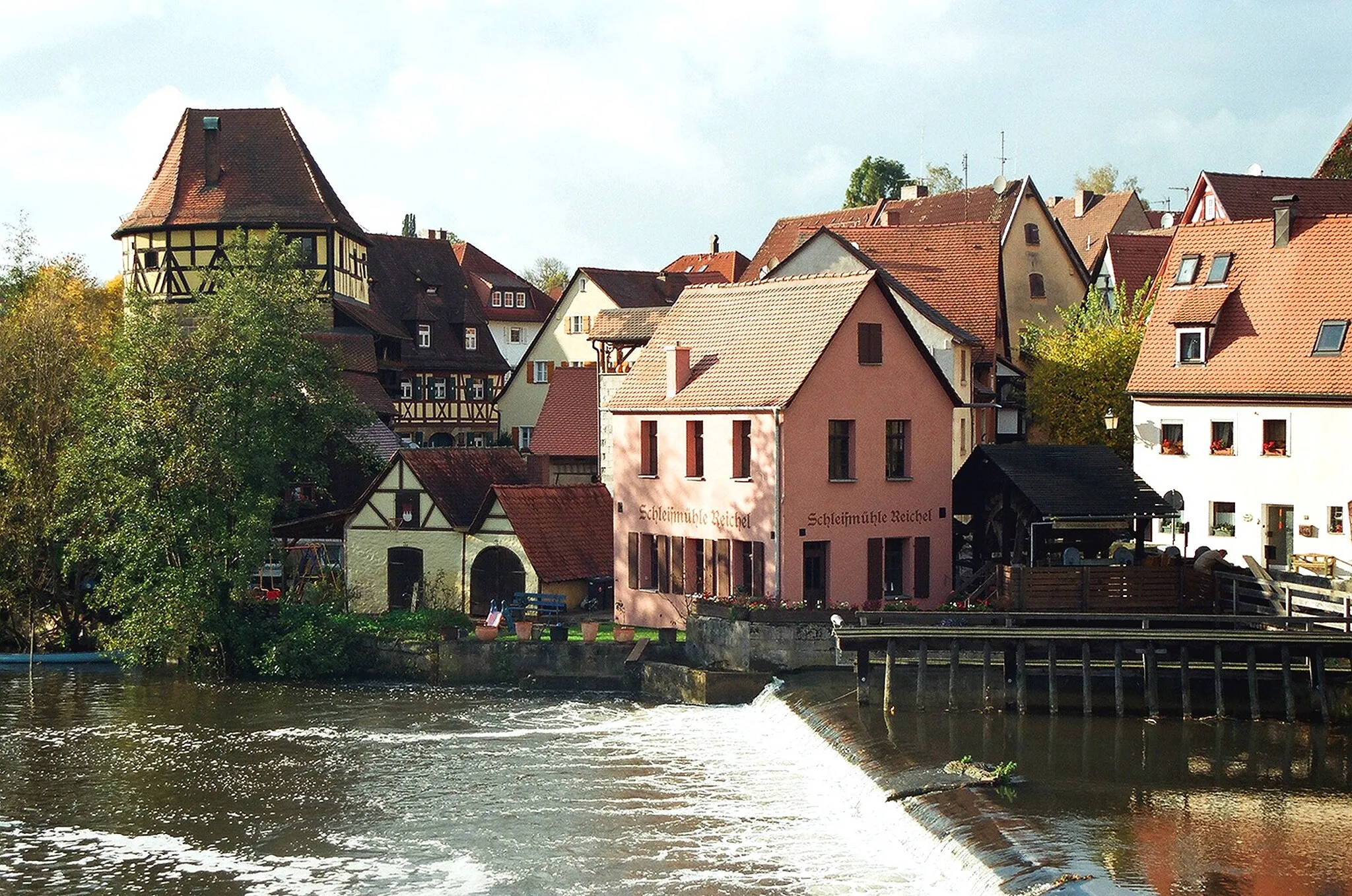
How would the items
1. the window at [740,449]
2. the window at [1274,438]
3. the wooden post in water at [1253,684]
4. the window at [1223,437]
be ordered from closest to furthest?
the wooden post in water at [1253,684] < the window at [740,449] < the window at [1274,438] < the window at [1223,437]

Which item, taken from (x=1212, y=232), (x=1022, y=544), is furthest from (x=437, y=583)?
(x=1212, y=232)

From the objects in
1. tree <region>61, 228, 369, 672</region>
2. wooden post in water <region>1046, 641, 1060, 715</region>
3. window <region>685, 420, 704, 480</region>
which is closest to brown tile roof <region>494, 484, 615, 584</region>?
window <region>685, 420, 704, 480</region>

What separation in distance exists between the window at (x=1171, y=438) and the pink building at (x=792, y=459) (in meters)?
5.88

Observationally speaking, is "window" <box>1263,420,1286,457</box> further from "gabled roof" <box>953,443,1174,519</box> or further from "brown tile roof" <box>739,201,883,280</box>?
"brown tile roof" <box>739,201,883,280</box>

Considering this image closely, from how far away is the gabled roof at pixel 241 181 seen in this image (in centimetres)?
6562

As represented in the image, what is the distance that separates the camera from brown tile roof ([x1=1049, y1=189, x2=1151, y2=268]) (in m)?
80.6

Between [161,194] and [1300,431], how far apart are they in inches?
1785

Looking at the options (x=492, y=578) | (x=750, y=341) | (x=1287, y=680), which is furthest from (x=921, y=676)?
(x=492, y=578)

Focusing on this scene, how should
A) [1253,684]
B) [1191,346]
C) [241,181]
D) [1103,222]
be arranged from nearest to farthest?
[1253,684]
[1191,346]
[241,181]
[1103,222]

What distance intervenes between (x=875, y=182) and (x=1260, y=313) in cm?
6761

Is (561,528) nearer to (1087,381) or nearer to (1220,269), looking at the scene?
(1087,381)

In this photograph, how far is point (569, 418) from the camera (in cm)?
5291

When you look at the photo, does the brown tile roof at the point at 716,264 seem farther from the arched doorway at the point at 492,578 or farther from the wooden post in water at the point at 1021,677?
the wooden post in water at the point at 1021,677

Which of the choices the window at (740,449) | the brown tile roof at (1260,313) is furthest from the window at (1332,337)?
the window at (740,449)
